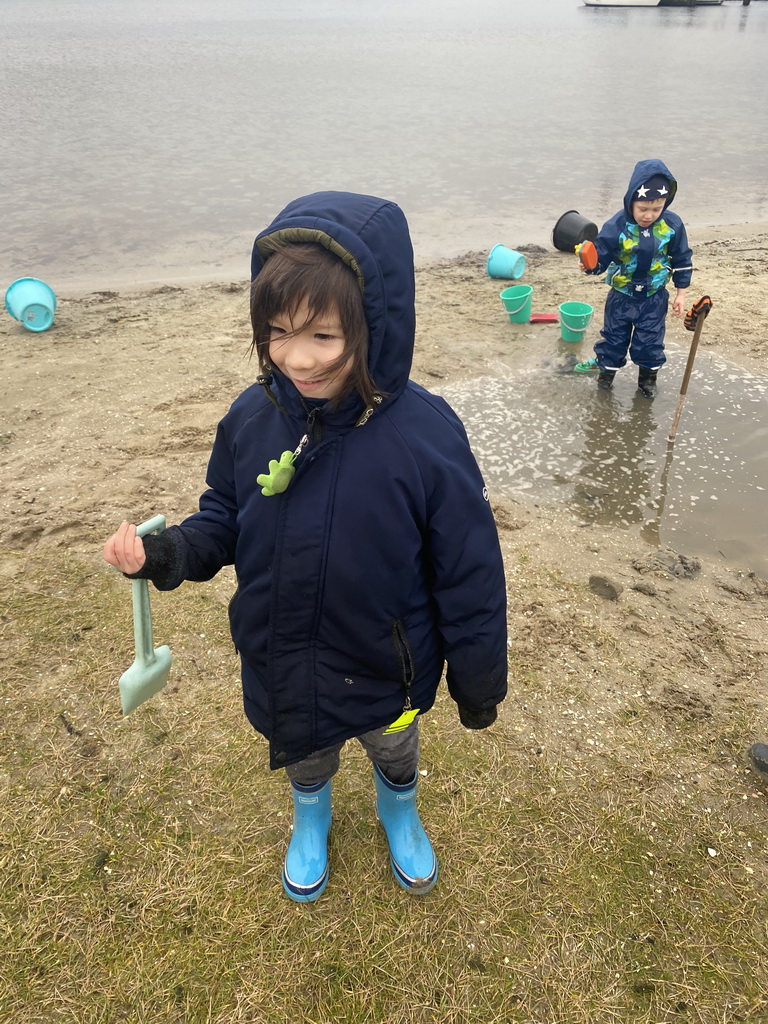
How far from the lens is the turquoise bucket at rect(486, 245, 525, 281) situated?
25.7 ft

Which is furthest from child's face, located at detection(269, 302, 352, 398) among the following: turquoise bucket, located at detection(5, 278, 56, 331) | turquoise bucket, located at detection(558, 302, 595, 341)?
turquoise bucket, located at detection(5, 278, 56, 331)

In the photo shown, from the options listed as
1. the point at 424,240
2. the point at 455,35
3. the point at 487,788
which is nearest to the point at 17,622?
the point at 487,788

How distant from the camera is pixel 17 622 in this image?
11.0 feet

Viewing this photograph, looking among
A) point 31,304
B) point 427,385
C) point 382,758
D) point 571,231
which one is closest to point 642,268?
point 427,385

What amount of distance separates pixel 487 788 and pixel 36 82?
28456 millimetres

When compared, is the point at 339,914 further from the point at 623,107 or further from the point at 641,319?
the point at 623,107

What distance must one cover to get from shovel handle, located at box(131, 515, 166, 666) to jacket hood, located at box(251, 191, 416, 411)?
2.46ft

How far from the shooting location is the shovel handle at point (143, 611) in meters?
1.97

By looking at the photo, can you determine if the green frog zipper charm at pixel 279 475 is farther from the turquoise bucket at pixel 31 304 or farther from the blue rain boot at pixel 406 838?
the turquoise bucket at pixel 31 304

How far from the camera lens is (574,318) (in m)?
6.18

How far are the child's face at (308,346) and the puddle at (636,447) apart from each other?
2.97m

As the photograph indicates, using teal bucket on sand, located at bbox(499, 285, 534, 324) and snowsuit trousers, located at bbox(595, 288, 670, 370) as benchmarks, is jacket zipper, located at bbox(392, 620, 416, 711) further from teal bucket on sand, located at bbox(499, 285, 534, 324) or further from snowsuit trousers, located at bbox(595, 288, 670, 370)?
teal bucket on sand, located at bbox(499, 285, 534, 324)

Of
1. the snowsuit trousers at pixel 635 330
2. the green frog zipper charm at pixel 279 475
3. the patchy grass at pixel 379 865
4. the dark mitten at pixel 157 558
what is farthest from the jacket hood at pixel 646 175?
the dark mitten at pixel 157 558

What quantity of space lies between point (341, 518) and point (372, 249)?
2.01 ft
